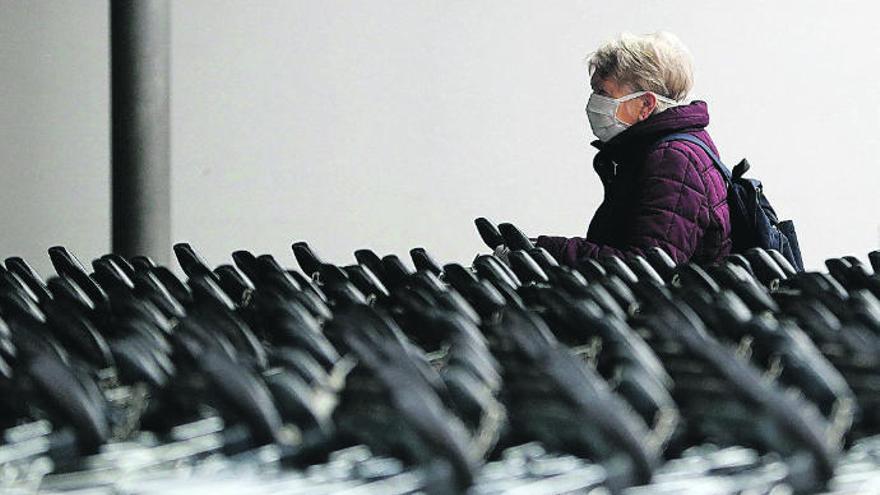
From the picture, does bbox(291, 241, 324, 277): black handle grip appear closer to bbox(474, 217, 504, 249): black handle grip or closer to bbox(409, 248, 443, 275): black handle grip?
bbox(409, 248, 443, 275): black handle grip

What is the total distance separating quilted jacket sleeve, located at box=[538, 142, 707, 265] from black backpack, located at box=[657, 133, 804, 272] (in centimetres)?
6

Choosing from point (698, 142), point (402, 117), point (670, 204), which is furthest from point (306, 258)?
point (402, 117)

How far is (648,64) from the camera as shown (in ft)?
10.4

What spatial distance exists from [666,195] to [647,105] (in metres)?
0.25

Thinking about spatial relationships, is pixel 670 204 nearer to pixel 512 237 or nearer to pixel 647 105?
pixel 647 105

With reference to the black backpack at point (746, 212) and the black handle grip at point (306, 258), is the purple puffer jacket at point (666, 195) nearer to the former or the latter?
the black backpack at point (746, 212)

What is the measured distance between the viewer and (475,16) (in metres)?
6.62

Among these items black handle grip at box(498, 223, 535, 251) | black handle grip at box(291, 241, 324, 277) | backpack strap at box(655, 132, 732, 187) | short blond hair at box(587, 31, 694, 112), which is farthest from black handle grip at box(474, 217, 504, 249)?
short blond hair at box(587, 31, 694, 112)

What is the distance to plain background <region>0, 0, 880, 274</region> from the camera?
617cm

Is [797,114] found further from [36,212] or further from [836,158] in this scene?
[36,212]

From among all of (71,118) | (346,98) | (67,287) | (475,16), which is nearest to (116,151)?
(71,118)

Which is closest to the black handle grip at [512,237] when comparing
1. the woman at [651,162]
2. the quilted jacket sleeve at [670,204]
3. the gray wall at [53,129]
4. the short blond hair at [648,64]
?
the woman at [651,162]

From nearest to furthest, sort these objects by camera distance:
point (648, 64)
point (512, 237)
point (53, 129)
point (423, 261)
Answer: point (423, 261)
point (512, 237)
point (648, 64)
point (53, 129)

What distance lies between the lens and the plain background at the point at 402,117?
20.2ft
